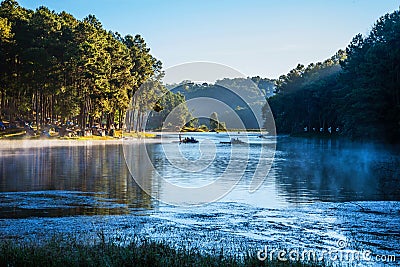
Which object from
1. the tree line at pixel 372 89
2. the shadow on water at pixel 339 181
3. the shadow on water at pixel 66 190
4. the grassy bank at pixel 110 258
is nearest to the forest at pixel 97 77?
the tree line at pixel 372 89

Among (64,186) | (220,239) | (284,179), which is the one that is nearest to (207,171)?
(284,179)

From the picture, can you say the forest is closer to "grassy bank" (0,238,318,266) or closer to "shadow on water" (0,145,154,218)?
"shadow on water" (0,145,154,218)

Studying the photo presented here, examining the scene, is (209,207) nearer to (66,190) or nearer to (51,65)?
(66,190)

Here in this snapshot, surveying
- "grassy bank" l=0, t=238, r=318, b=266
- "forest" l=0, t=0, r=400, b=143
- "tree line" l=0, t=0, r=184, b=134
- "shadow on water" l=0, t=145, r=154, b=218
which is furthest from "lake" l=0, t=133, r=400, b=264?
"tree line" l=0, t=0, r=184, b=134

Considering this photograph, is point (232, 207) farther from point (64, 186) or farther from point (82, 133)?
point (82, 133)

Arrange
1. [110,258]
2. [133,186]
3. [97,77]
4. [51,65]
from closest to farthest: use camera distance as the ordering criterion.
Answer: [110,258] → [133,186] → [51,65] → [97,77]

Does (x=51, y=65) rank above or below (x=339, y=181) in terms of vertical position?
above

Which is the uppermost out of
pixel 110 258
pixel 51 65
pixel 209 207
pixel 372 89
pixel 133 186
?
pixel 51 65

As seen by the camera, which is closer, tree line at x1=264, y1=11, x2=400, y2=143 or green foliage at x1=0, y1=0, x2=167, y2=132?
tree line at x1=264, y1=11, x2=400, y2=143

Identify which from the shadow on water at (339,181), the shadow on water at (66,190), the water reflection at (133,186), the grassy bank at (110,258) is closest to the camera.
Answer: the grassy bank at (110,258)

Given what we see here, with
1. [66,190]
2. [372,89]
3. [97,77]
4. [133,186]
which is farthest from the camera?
[97,77]

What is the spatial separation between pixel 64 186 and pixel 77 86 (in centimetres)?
7216

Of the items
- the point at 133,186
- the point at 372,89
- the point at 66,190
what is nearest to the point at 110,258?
the point at 66,190

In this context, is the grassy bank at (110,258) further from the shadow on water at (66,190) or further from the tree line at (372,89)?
the tree line at (372,89)
